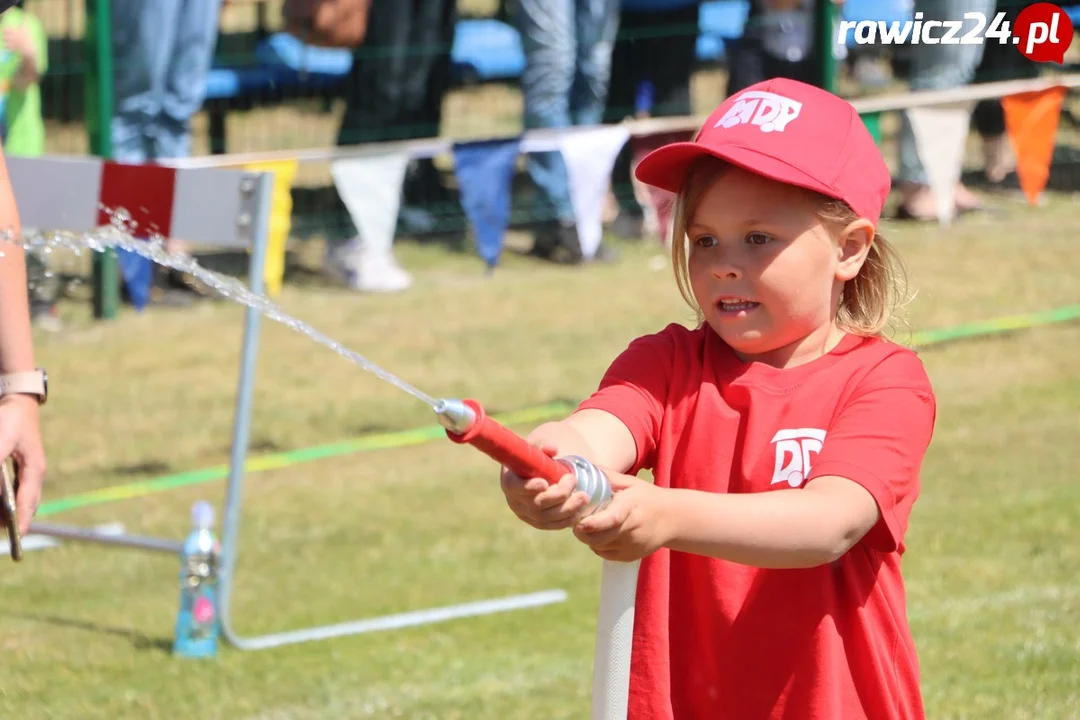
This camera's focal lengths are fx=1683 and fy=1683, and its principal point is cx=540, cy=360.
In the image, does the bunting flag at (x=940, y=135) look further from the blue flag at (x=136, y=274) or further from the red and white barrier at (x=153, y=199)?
the red and white barrier at (x=153, y=199)

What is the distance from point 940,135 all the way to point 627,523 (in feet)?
22.9

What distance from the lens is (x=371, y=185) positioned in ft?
26.6

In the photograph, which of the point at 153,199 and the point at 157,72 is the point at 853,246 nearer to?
the point at 153,199

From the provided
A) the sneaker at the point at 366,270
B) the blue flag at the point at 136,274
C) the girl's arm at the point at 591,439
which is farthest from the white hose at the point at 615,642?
the sneaker at the point at 366,270

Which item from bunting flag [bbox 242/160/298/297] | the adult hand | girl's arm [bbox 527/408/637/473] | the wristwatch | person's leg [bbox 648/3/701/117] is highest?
girl's arm [bbox 527/408/637/473]

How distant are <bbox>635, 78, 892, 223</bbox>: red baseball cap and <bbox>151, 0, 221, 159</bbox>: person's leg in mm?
6613

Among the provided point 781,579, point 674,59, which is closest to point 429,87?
point 674,59

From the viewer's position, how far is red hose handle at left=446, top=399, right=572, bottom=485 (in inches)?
76.3

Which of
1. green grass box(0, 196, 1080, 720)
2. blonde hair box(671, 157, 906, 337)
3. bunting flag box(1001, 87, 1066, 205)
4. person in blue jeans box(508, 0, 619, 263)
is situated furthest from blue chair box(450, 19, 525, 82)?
blonde hair box(671, 157, 906, 337)

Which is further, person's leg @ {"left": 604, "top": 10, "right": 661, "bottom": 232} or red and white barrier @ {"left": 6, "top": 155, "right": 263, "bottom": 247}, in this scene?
person's leg @ {"left": 604, "top": 10, "right": 661, "bottom": 232}

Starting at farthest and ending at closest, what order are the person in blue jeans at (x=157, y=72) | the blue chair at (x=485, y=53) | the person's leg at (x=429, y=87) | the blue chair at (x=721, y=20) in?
the blue chair at (x=485, y=53) → the blue chair at (x=721, y=20) → the person's leg at (x=429, y=87) → the person in blue jeans at (x=157, y=72)

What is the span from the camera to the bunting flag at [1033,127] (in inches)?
333

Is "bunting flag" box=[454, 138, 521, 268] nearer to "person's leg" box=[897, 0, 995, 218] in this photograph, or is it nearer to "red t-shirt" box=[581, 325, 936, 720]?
"person's leg" box=[897, 0, 995, 218]

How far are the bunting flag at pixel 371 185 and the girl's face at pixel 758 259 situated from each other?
556cm
